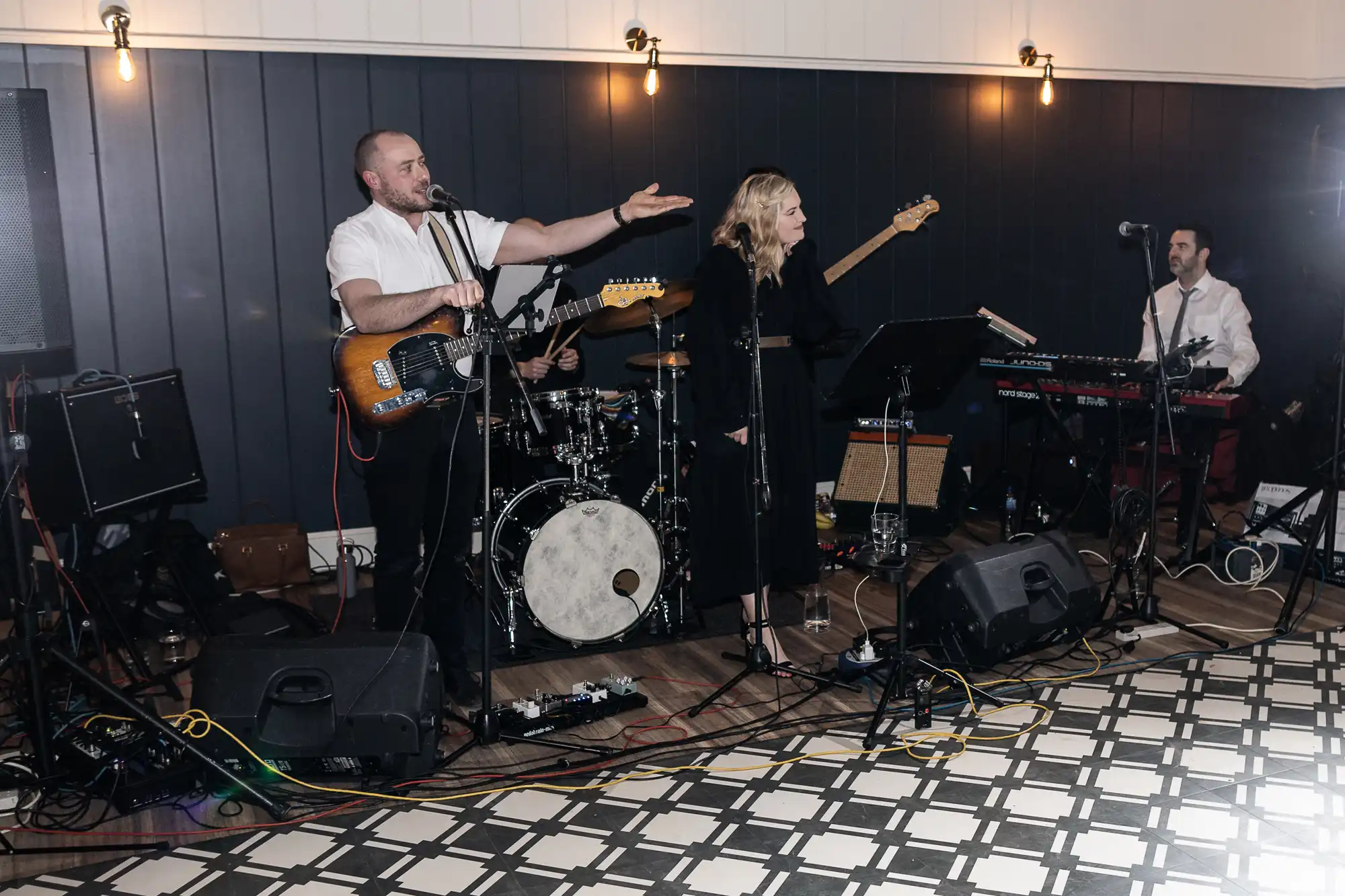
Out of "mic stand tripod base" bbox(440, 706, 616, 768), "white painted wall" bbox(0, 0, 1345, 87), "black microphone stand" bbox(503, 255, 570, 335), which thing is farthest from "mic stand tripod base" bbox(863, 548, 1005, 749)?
"white painted wall" bbox(0, 0, 1345, 87)

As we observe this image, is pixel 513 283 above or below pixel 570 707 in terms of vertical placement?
above

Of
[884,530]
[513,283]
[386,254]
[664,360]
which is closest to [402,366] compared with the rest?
[386,254]

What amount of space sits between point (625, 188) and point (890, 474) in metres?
1.98

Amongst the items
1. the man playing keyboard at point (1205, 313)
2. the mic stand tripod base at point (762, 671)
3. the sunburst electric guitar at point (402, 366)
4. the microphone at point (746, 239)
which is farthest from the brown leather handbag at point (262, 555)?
the man playing keyboard at point (1205, 313)

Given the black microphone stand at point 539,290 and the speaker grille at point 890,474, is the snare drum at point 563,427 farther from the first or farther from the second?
the speaker grille at point 890,474

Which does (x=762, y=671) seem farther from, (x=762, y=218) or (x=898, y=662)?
(x=762, y=218)

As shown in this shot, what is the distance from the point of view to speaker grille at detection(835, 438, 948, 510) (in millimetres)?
6191

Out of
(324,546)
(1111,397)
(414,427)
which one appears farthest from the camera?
(324,546)

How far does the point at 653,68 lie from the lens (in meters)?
5.86

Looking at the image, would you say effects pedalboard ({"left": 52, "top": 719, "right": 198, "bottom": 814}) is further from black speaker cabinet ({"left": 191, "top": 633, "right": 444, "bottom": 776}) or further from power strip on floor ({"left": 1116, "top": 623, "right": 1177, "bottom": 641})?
power strip on floor ({"left": 1116, "top": 623, "right": 1177, "bottom": 641})

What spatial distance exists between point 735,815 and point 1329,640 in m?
2.60

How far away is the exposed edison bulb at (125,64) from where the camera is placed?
495cm

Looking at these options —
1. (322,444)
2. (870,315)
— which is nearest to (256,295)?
(322,444)

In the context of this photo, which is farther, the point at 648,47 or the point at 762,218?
the point at 648,47
